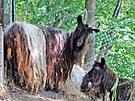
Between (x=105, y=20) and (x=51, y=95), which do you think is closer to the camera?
(x=51, y=95)

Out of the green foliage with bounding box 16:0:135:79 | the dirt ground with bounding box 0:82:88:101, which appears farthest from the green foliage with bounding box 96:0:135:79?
the dirt ground with bounding box 0:82:88:101

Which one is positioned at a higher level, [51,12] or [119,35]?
[51,12]

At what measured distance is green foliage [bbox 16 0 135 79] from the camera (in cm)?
659

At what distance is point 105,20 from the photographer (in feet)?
22.0

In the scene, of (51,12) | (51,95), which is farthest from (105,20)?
(51,95)

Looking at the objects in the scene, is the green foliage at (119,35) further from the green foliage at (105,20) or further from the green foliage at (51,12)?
the green foliage at (51,12)

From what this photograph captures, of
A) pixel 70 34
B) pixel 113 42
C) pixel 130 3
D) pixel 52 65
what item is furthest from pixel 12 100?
pixel 130 3

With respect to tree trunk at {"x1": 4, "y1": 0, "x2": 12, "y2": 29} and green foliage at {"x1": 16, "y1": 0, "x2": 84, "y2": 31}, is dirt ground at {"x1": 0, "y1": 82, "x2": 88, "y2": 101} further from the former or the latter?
green foliage at {"x1": 16, "y1": 0, "x2": 84, "y2": 31}

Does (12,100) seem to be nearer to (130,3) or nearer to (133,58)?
(133,58)

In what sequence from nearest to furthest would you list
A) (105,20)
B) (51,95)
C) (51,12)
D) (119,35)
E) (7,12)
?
(51,95), (7,12), (119,35), (105,20), (51,12)

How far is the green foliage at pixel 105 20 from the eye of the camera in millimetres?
6586

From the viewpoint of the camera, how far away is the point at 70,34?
4688mm

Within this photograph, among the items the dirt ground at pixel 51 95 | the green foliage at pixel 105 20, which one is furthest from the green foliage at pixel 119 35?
the dirt ground at pixel 51 95

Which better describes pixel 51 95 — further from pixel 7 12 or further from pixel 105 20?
pixel 105 20
